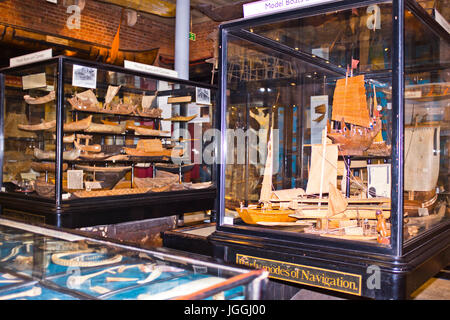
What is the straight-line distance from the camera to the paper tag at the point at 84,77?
15.1 ft

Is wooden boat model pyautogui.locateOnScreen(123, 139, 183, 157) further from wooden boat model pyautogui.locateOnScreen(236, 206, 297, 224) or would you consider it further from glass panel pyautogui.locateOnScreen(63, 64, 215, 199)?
wooden boat model pyautogui.locateOnScreen(236, 206, 297, 224)

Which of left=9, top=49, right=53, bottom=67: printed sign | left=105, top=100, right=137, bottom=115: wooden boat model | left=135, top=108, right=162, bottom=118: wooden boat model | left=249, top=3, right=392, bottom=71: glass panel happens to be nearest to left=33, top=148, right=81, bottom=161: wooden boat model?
left=105, top=100, right=137, bottom=115: wooden boat model

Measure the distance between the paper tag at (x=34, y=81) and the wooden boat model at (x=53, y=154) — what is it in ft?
2.30

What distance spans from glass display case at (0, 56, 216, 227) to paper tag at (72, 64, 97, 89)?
0.01 m

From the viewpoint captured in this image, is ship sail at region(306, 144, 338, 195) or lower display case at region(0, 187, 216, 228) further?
lower display case at region(0, 187, 216, 228)

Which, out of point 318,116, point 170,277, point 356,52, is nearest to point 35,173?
point 318,116

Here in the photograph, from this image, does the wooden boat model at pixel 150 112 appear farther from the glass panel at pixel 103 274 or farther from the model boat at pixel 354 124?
the glass panel at pixel 103 274

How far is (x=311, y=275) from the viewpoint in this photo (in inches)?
106

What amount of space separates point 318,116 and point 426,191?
5.08 feet

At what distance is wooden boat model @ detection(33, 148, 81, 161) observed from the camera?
451 centimetres

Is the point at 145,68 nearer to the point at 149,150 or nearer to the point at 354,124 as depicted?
the point at 149,150

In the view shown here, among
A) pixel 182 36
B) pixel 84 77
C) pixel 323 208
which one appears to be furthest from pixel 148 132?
pixel 323 208

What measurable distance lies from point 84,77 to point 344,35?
2.70m

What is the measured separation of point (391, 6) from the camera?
8.29ft
